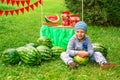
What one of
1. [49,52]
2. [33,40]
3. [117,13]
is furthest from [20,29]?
[49,52]

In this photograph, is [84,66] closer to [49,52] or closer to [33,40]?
[49,52]

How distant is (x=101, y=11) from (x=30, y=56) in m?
5.37

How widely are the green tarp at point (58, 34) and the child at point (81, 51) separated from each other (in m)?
1.15

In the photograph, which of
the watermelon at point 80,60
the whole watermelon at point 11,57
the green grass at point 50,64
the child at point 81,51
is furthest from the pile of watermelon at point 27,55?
the watermelon at point 80,60

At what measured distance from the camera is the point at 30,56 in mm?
6742

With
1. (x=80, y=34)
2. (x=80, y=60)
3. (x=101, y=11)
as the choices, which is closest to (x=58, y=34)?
(x=80, y=34)

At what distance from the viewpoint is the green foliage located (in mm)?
11430

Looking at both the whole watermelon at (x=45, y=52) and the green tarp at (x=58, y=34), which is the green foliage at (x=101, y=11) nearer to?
the green tarp at (x=58, y=34)

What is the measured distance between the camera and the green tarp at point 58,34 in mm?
8281

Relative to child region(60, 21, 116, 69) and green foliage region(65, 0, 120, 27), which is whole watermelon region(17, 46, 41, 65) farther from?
green foliage region(65, 0, 120, 27)

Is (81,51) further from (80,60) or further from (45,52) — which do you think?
(45,52)

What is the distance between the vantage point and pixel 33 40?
940 cm

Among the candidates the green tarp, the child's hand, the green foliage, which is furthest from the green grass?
the green tarp

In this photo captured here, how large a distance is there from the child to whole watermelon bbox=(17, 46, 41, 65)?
53 centimetres
